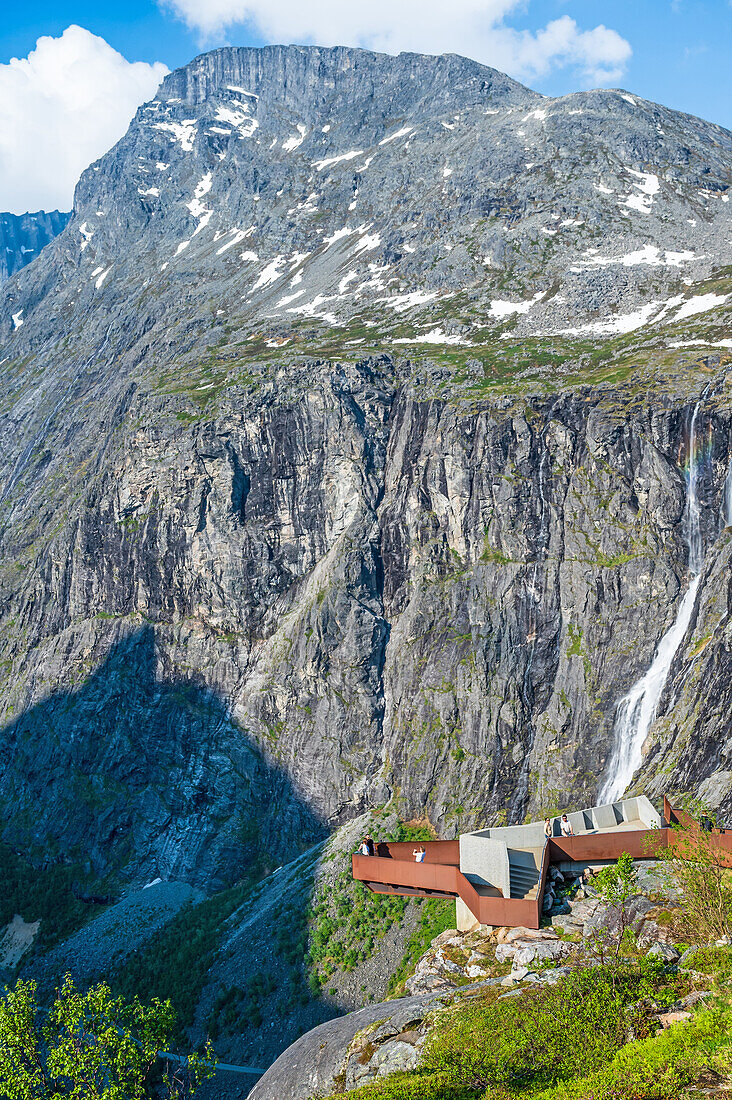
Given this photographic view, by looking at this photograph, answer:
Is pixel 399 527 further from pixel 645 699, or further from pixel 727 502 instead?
pixel 727 502

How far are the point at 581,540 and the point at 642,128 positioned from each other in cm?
11009

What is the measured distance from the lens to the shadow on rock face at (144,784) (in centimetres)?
7488

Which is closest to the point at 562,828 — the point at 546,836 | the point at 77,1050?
the point at 546,836

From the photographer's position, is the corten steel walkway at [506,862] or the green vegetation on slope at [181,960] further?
the green vegetation on slope at [181,960]

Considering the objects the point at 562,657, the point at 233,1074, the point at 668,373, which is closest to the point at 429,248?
the point at 668,373

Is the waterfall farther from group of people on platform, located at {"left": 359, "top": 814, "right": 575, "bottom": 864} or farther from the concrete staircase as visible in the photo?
the concrete staircase

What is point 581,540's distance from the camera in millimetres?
65562

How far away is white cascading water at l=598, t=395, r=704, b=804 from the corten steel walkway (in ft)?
78.9

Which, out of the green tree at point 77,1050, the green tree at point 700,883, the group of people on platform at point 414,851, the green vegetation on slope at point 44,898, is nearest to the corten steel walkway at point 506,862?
the group of people on platform at point 414,851

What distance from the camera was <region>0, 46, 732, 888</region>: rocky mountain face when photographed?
2454 inches

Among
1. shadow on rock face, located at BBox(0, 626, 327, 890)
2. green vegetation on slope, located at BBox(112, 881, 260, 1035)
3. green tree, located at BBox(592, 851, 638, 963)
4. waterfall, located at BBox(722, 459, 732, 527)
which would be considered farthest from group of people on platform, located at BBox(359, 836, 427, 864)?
shadow on rock face, located at BBox(0, 626, 327, 890)

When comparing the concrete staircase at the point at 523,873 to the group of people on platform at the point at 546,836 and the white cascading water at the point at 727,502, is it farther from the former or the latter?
the white cascading water at the point at 727,502

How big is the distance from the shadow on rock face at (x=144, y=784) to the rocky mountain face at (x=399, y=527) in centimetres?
34

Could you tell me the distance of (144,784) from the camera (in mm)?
82688
